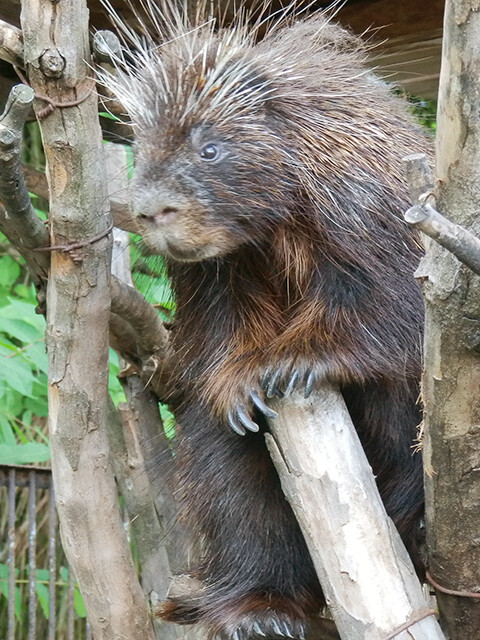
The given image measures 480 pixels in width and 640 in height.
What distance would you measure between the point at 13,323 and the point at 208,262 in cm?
87

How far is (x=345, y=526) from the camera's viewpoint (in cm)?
165

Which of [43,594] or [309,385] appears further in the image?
[43,594]

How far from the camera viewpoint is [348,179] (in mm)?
1951

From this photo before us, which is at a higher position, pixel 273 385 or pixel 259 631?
pixel 273 385

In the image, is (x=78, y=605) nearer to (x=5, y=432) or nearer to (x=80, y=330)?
(x=5, y=432)

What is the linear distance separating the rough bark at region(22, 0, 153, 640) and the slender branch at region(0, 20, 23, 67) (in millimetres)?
39

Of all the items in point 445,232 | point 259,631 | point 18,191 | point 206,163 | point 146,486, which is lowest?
point 259,631

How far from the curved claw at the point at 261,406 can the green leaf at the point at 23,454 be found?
3.86ft

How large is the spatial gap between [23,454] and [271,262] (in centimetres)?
123

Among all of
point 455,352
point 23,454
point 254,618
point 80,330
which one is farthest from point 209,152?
point 23,454

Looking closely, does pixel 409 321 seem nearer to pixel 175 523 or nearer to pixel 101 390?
pixel 101 390

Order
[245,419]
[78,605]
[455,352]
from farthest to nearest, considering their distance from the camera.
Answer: [78,605], [245,419], [455,352]

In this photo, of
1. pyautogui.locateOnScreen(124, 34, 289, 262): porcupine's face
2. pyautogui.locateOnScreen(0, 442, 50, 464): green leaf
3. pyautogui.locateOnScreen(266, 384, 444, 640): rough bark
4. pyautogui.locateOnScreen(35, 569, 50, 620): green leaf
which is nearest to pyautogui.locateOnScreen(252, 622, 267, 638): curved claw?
pyautogui.locateOnScreen(266, 384, 444, 640): rough bark

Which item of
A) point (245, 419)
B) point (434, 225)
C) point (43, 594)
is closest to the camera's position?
point (434, 225)
